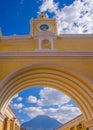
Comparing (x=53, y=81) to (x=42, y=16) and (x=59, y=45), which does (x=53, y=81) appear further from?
(x=42, y=16)

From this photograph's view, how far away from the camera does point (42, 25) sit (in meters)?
12.6

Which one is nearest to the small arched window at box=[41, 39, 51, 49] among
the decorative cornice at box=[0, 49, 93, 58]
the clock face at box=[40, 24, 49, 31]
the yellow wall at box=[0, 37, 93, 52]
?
the yellow wall at box=[0, 37, 93, 52]

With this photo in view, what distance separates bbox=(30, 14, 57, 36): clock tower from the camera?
12.4m

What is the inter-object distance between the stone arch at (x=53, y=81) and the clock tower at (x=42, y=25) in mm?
2218

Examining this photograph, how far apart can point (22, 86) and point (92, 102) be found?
3237 mm

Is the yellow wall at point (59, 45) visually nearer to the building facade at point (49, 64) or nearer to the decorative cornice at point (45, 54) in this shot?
the building facade at point (49, 64)

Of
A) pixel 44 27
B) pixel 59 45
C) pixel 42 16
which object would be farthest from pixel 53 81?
pixel 42 16

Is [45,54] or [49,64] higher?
[45,54]

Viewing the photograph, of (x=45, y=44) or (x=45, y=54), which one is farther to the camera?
(x=45, y=44)

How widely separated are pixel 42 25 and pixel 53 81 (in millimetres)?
2849

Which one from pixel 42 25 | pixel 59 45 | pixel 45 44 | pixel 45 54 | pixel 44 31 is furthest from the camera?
pixel 42 25

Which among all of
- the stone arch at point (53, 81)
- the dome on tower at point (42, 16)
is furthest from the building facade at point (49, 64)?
the dome on tower at point (42, 16)

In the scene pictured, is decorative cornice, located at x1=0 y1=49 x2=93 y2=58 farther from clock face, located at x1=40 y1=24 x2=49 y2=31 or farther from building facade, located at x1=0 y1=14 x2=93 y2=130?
clock face, located at x1=40 y1=24 x2=49 y2=31

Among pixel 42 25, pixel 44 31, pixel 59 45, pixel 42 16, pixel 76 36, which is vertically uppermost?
pixel 42 16
